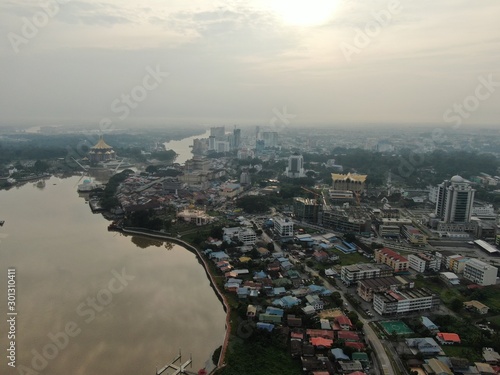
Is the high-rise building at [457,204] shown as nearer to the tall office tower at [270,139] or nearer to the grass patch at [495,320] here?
the grass patch at [495,320]

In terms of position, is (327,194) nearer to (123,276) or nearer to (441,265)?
(441,265)

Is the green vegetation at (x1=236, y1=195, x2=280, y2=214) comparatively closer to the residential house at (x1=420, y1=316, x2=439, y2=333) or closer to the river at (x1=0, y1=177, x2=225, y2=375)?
the river at (x1=0, y1=177, x2=225, y2=375)

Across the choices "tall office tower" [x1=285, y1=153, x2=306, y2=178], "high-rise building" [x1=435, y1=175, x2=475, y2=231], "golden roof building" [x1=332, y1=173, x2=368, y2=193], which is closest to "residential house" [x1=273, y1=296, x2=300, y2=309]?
"high-rise building" [x1=435, y1=175, x2=475, y2=231]

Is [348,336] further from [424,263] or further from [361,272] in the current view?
[424,263]

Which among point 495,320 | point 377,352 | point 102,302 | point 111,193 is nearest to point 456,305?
point 495,320

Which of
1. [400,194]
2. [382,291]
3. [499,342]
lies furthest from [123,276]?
[400,194]

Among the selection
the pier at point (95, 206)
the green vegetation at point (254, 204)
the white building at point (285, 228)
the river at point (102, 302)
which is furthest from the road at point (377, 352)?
the pier at point (95, 206)
